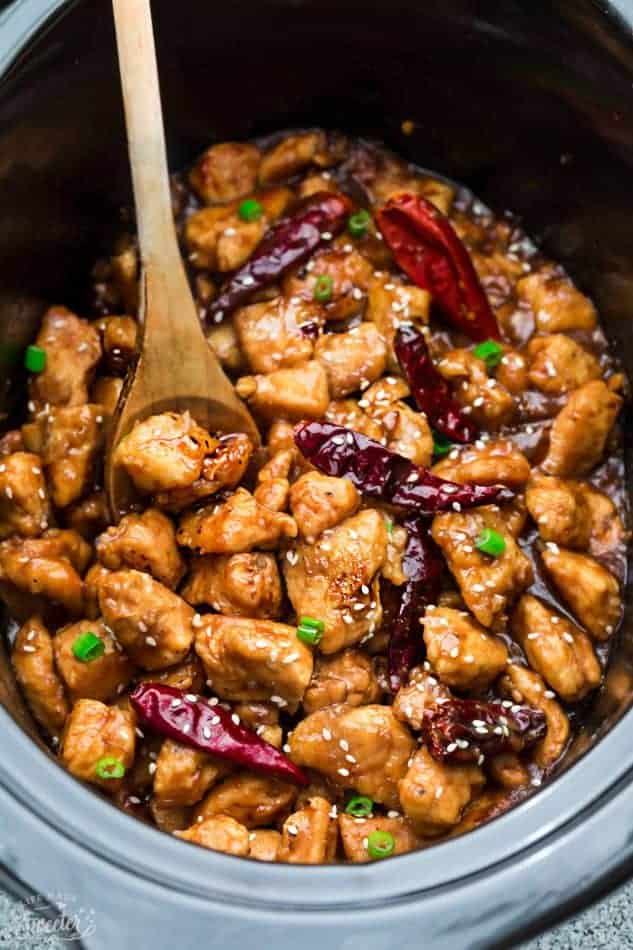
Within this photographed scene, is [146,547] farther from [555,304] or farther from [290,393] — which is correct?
[555,304]

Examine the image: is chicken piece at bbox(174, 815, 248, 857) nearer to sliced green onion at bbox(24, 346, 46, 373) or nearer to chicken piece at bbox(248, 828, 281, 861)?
chicken piece at bbox(248, 828, 281, 861)

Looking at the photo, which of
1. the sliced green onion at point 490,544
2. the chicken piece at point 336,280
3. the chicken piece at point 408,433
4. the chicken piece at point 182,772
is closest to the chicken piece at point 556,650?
the sliced green onion at point 490,544

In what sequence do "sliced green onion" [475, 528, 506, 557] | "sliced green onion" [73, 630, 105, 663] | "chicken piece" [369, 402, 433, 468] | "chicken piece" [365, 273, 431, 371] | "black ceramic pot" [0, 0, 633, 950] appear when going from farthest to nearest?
"chicken piece" [365, 273, 431, 371], "chicken piece" [369, 402, 433, 468], "sliced green onion" [475, 528, 506, 557], "sliced green onion" [73, 630, 105, 663], "black ceramic pot" [0, 0, 633, 950]

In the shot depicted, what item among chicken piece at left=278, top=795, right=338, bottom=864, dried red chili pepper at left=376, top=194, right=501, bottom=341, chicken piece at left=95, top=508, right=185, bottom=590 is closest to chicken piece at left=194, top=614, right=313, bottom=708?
chicken piece at left=95, top=508, right=185, bottom=590

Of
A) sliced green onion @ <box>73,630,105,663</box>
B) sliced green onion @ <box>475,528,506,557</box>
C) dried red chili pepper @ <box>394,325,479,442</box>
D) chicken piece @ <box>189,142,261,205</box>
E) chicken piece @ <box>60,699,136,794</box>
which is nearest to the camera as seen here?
chicken piece @ <box>60,699,136,794</box>

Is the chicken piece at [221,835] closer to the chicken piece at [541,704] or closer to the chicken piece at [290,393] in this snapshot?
the chicken piece at [541,704]

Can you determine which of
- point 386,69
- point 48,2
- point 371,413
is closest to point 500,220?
point 386,69

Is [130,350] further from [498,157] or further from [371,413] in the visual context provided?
[498,157]
